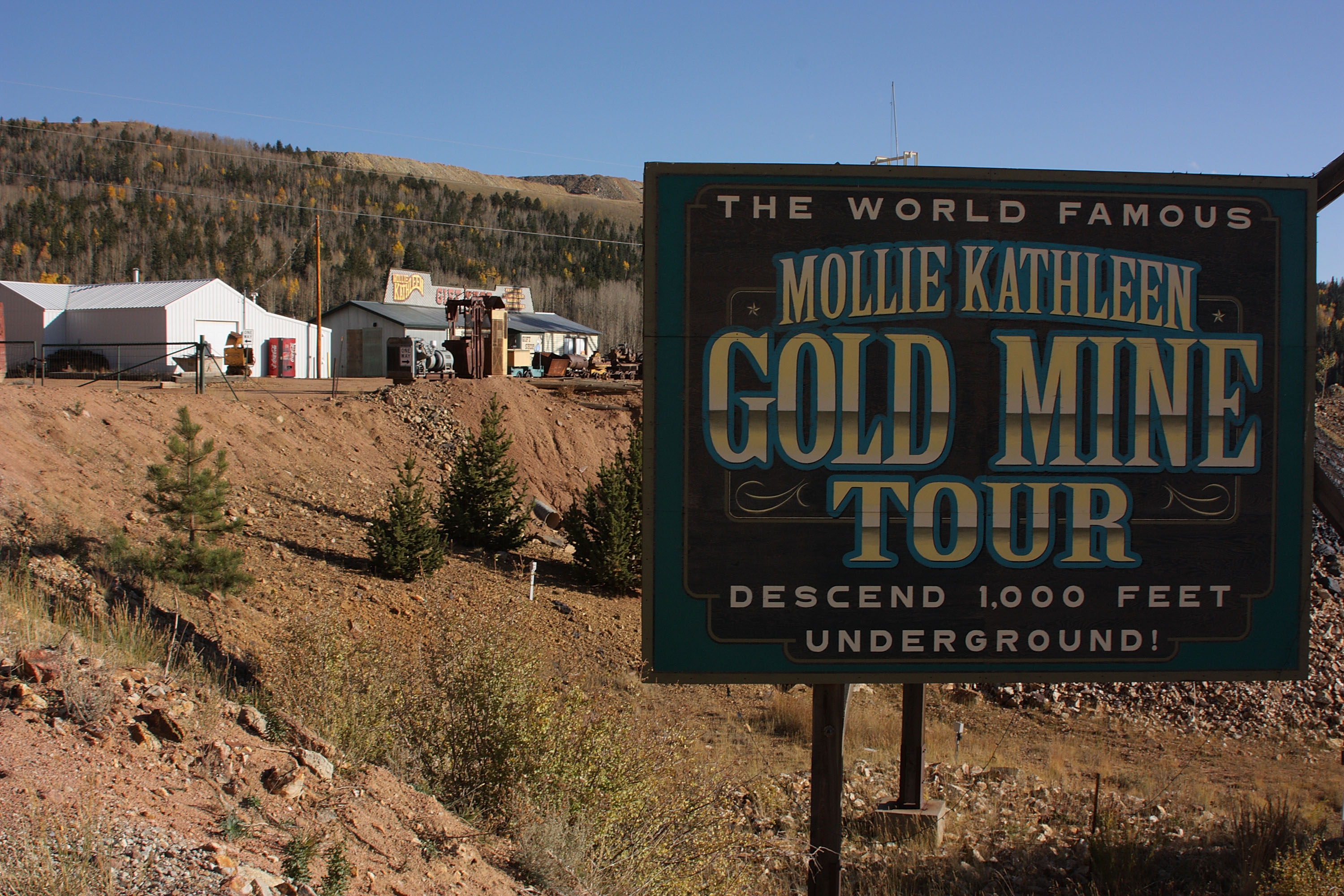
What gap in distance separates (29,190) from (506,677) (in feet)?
386

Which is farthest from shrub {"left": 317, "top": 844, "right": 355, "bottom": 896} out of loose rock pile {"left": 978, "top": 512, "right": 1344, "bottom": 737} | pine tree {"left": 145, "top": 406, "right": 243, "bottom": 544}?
loose rock pile {"left": 978, "top": 512, "right": 1344, "bottom": 737}

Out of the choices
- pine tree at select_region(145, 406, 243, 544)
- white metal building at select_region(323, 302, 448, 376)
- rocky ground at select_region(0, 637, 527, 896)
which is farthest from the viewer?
white metal building at select_region(323, 302, 448, 376)

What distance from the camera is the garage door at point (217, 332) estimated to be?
119 feet

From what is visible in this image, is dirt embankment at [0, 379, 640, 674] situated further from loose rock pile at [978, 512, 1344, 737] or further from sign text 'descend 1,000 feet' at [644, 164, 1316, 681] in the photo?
loose rock pile at [978, 512, 1344, 737]

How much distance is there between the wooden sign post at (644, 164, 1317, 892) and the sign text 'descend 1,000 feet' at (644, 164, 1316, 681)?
0.01 m

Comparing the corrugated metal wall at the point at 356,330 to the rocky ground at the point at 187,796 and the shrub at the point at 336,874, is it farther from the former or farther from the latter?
the shrub at the point at 336,874

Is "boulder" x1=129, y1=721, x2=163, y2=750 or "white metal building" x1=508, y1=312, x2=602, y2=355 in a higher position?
"white metal building" x1=508, y1=312, x2=602, y2=355

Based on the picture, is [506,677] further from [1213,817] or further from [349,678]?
[1213,817]

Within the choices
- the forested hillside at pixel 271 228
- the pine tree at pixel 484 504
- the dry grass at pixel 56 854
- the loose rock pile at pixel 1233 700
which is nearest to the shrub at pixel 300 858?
the dry grass at pixel 56 854

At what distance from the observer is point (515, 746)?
6375 mm

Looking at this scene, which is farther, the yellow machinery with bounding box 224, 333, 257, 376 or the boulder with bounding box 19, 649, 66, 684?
the yellow machinery with bounding box 224, 333, 257, 376

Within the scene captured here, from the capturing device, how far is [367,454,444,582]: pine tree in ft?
46.2

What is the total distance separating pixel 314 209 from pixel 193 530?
111886 millimetres

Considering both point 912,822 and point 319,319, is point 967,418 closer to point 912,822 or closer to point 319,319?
point 912,822
